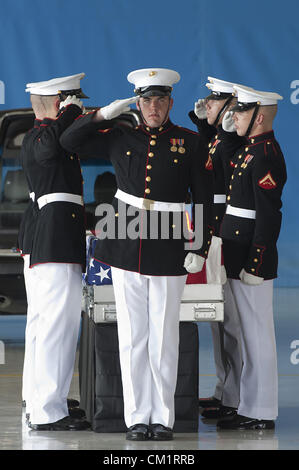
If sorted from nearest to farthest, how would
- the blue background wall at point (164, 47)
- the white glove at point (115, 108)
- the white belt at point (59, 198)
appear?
the white glove at point (115, 108) → the white belt at point (59, 198) → the blue background wall at point (164, 47)

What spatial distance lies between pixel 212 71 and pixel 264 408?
6.10m

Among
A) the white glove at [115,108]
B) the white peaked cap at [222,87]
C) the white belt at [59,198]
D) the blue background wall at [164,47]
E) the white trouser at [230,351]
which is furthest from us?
the blue background wall at [164,47]

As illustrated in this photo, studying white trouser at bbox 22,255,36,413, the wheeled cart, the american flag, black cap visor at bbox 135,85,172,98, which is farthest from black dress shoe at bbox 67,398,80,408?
black cap visor at bbox 135,85,172,98

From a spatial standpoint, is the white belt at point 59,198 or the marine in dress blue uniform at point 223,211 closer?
the white belt at point 59,198

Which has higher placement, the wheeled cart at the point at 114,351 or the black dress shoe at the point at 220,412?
the wheeled cart at the point at 114,351

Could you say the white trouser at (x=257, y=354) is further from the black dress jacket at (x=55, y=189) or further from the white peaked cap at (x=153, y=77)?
the white peaked cap at (x=153, y=77)

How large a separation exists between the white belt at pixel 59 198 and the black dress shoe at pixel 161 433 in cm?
114

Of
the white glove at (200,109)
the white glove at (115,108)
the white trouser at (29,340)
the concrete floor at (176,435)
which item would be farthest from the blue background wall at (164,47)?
the white glove at (115,108)

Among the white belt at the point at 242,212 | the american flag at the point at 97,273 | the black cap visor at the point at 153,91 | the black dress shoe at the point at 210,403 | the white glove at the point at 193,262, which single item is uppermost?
the black cap visor at the point at 153,91

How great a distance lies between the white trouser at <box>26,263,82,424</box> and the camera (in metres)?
Answer: 4.60

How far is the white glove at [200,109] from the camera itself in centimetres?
540

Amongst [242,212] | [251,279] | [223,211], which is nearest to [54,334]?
[251,279]

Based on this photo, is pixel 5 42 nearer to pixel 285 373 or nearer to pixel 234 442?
pixel 285 373
